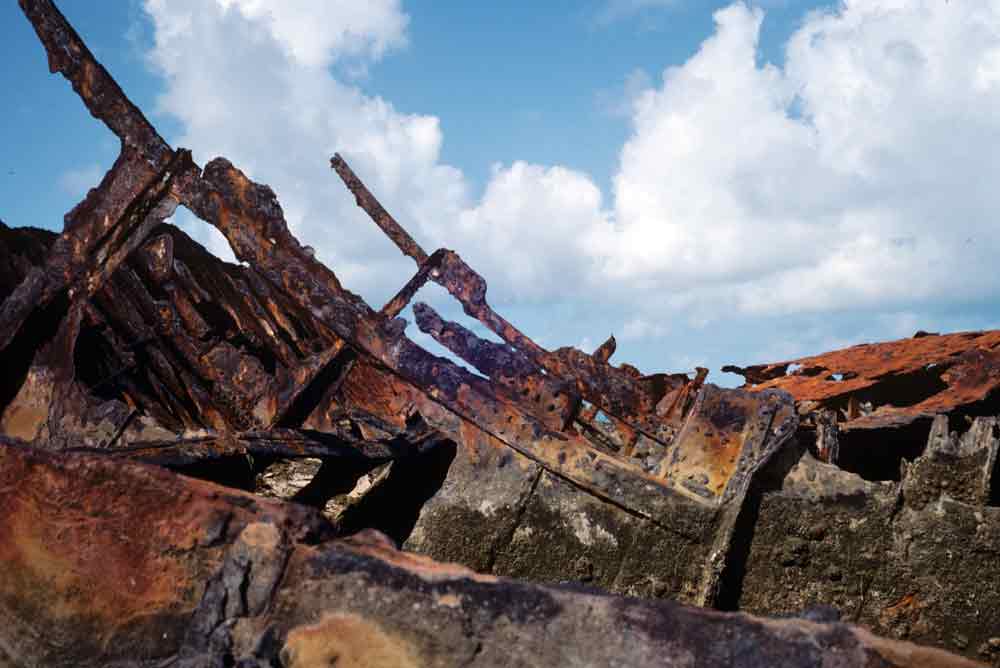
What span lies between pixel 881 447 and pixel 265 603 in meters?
6.26

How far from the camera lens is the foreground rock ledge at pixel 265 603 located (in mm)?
1772

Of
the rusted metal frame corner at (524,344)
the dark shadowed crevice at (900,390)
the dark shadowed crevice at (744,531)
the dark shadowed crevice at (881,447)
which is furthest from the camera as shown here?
the dark shadowed crevice at (900,390)

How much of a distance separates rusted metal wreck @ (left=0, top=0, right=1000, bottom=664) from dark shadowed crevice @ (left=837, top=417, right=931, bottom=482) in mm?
1764

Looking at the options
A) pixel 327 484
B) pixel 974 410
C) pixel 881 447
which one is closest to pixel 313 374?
pixel 327 484

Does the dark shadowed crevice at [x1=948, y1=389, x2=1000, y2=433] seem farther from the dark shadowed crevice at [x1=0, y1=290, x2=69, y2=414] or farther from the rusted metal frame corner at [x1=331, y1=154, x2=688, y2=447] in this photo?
the dark shadowed crevice at [x1=0, y1=290, x2=69, y2=414]

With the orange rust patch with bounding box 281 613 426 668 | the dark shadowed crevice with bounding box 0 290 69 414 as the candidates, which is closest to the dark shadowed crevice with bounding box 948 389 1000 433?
the orange rust patch with bounding box 281 613 426 668

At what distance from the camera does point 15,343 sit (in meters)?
4.39

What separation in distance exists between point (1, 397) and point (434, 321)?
8.62 feet

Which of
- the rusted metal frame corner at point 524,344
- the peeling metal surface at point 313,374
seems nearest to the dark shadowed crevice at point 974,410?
the peeling metal surface at point 313,374

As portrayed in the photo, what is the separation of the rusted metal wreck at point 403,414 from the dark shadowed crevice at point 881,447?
1.76m

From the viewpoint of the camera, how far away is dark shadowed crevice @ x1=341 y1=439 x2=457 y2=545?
444 cm

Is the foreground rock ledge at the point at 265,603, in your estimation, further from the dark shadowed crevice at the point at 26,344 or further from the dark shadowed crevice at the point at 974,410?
the dark shadowed crevice at the point at 974,410

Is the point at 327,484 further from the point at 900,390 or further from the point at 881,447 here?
the point at 900,390

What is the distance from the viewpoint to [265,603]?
2.01 meters
